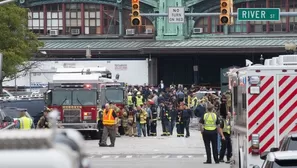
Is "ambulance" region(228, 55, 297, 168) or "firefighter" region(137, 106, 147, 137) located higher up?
"ambulance" region(228, 55, 297, 168)

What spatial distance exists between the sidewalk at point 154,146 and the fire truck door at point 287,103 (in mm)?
13857

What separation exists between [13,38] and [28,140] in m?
Result: 47.1

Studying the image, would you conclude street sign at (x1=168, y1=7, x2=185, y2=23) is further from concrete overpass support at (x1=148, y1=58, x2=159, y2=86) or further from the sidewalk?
concrete overpass support at (x1=148, y1=58, x2=159, y2=86)

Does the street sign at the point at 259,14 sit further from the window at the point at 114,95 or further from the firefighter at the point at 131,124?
the window at the point at 114,95

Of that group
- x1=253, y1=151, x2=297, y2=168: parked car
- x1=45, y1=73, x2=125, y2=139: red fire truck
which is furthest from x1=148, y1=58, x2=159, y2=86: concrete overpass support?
x1=253, y1=151, x2=297, y2=168: parked car

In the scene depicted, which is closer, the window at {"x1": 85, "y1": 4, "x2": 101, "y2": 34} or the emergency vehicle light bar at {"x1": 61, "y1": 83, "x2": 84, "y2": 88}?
the emergency vehicle light bar at {"x1": 61, "y1": 83, "x2": 84, "y2": 88}

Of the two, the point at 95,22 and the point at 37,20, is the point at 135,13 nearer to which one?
the point at 95,22

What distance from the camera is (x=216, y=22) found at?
230ft

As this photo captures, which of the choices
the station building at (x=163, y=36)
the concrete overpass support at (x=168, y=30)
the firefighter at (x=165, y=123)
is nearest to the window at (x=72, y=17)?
the station building at (x=163, y=36)

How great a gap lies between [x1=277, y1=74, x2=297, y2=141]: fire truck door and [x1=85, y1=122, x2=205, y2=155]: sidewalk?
45.5 feet

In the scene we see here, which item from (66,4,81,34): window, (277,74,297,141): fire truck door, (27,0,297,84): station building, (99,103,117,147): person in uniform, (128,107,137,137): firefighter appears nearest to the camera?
(277,74,297,141): fire truck door

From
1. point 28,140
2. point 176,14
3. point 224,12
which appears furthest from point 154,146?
point 28,140

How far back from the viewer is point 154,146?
33844 mm

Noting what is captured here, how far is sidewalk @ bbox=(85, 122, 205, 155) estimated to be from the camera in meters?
30.8
